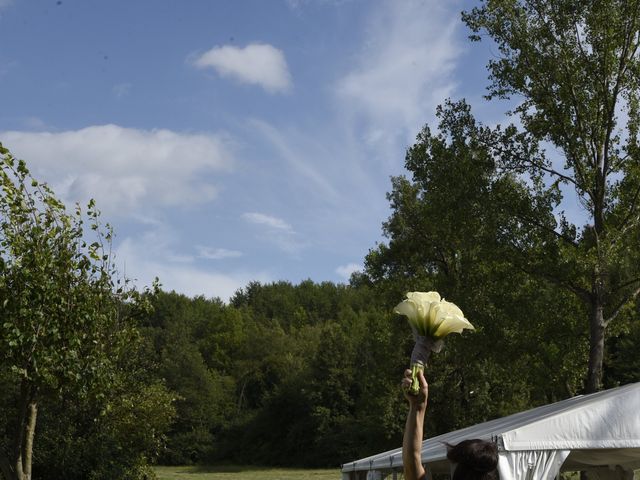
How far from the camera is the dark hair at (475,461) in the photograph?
7.88 feet

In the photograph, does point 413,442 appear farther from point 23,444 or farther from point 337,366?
point 337,366

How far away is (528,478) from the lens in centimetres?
776

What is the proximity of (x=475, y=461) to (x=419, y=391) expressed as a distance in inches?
10.7

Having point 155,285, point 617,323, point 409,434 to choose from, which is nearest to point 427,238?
point 617,323

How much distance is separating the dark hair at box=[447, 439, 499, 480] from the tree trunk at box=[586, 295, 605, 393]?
13812 millimetres

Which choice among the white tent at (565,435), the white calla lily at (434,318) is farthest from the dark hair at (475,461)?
the white tent at (565,435)

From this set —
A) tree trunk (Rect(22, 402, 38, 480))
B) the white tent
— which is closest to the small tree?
tree trunk (Rect(22, 402, 38, 480))

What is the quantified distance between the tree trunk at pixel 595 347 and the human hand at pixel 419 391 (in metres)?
13.9

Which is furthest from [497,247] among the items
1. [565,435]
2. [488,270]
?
[565,435]

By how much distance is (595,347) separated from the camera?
50.8 feet

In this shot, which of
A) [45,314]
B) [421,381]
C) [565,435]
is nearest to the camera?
[421,381]

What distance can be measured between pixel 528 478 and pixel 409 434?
583cm

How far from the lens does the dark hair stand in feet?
7.88

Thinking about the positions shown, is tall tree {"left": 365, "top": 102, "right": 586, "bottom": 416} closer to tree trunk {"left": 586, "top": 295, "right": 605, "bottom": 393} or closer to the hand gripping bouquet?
tree trunk {"left": 586, "top": 295, "right": 605, "bottom": 393}
